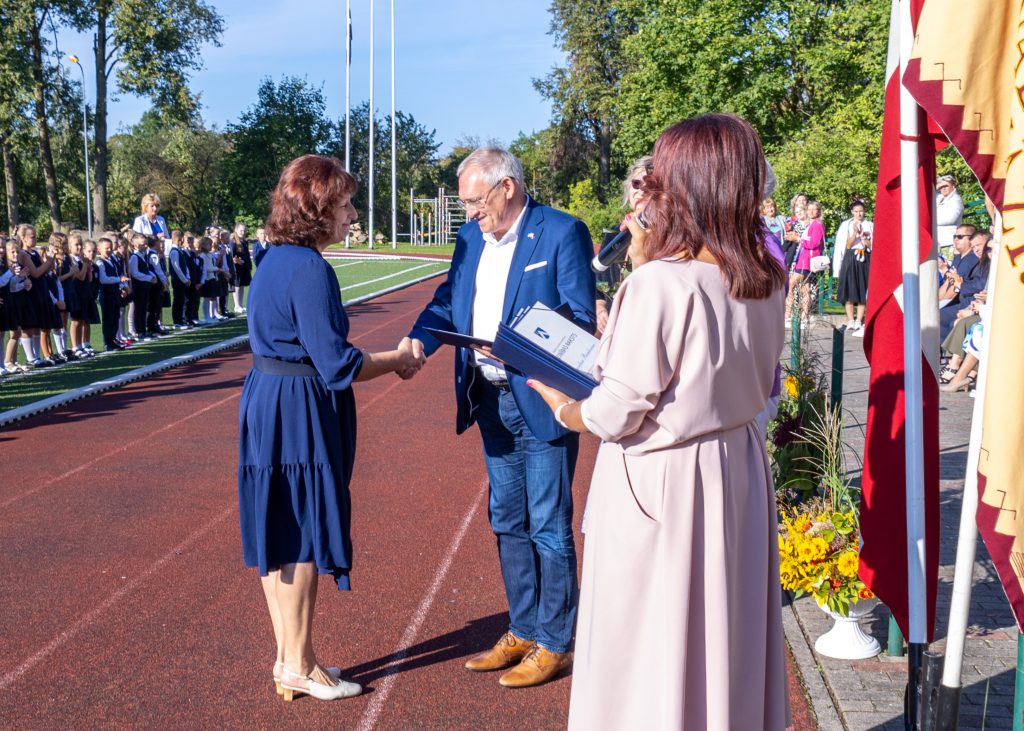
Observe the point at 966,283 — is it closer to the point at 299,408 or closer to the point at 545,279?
the point at 545,279

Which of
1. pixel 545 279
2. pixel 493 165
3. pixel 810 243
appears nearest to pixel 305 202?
pixel 493 165

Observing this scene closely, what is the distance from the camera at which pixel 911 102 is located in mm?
3160

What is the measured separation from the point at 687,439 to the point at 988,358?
0.87 metres

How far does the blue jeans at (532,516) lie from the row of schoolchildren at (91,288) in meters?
10.9

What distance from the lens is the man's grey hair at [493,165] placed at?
423 cm

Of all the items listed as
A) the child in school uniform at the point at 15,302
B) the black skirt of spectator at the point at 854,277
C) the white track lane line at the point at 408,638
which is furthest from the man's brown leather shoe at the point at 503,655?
the black skirt of spectator at the point at 854,277

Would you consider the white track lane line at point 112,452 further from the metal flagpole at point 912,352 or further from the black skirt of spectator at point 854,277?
the black skirt of spectator at point 854,277

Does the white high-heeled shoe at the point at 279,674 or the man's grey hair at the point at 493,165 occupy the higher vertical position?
the man's grey hair at the point at 493,165

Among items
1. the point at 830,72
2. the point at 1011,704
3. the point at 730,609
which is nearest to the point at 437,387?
the point at 1011,704

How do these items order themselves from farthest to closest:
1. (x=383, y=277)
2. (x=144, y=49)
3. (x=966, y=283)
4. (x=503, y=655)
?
1. (x=144, y=49)
2. (x=383, y=277)
3. (x=966, y=283)
4. (x=503, y=655)

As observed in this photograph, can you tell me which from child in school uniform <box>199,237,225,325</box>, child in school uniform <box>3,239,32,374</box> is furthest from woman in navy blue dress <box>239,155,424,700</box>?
child in school uniform <box>199,237,225,325</box>

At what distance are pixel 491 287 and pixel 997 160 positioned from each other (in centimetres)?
210

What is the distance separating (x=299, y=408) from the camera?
4.05 metres

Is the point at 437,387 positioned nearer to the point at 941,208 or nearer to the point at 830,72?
the point at 941,208
